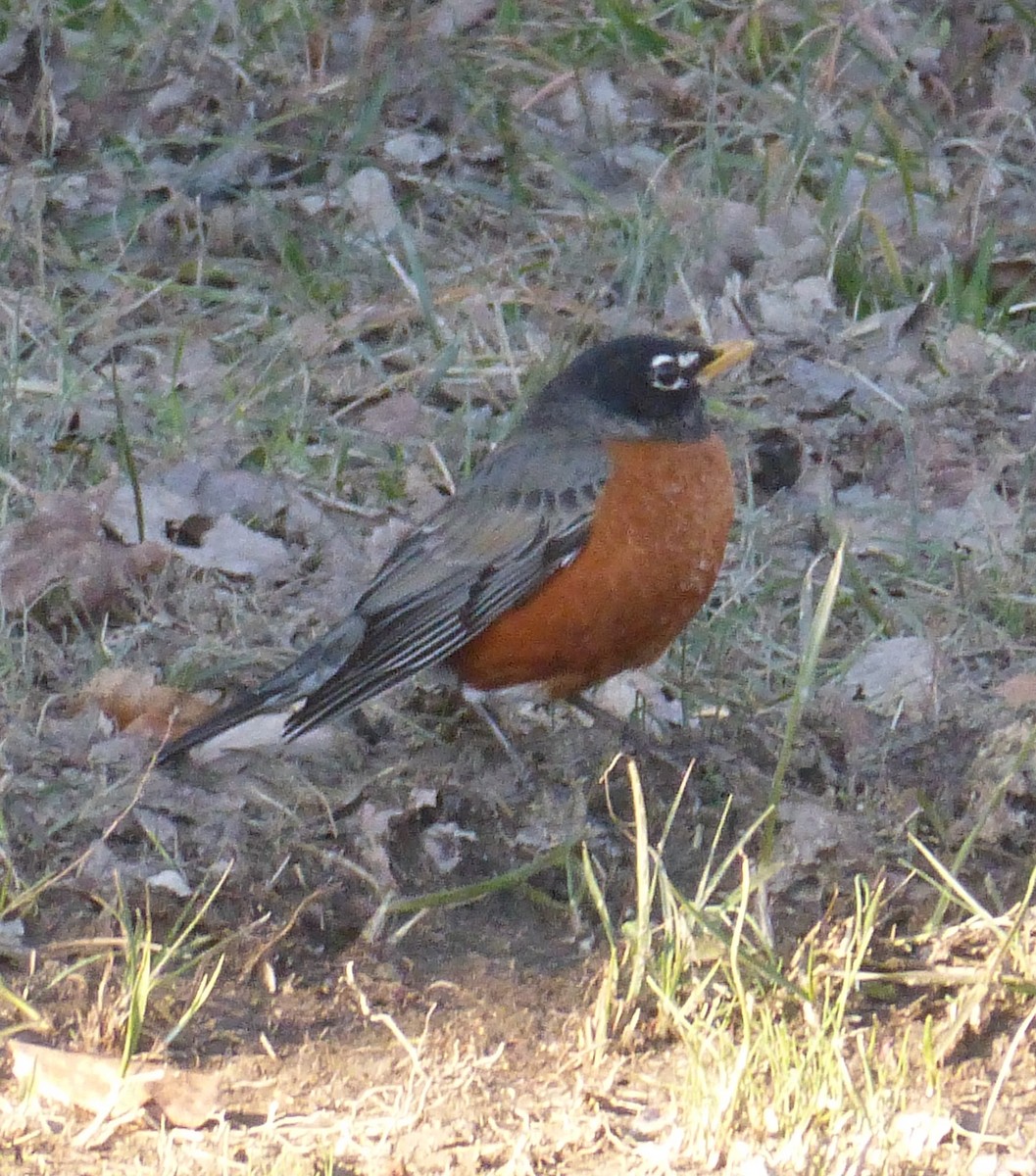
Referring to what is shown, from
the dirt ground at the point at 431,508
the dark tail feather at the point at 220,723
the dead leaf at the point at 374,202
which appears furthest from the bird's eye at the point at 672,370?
the dead leaf at the point at 374,202

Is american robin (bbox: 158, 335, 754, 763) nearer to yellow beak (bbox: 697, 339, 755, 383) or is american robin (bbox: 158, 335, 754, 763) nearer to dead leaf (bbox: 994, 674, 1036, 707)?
yellow beak (bbox: 697, 339, 755, 383)

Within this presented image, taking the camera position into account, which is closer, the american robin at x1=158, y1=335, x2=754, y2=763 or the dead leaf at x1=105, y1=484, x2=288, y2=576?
the american robin at x1=158, y1=335, x2=754, y2=763

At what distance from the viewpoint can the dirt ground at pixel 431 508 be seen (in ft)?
8.78

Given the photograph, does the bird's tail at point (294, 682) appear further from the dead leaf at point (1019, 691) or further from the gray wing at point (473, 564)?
the dead leaf at point (1019, 691)

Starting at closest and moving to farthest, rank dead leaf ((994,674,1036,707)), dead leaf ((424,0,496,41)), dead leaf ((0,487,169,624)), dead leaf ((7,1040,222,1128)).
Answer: dead leaf ((7,1040,222,1128)), dead leaf ((994,674,1036,707)), dead leaf ((0,487,169,624)), dead leaf ((424,0,496,41))

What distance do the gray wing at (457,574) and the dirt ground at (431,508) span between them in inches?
6.7

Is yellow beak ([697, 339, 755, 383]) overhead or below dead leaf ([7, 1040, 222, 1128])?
below

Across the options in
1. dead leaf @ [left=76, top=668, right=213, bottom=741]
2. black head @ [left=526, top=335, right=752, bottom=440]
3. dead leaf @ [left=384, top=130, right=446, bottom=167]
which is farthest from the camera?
dead leaf @ [left=384, top=130, right=446, bottom=167]

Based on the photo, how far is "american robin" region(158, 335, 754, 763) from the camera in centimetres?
377

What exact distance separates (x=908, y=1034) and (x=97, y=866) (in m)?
1.35

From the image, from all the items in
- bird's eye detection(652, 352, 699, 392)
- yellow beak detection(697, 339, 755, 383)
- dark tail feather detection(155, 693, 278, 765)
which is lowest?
dark tail feather detection(155, 693, 278, 765)

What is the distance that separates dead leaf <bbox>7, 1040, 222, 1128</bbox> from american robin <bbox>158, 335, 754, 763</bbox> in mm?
1041

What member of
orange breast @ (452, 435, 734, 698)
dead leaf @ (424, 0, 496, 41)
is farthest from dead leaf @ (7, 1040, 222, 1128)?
dead leaf @ (424, 0, 496, 41)

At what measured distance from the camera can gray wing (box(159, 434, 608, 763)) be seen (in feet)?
12.3
